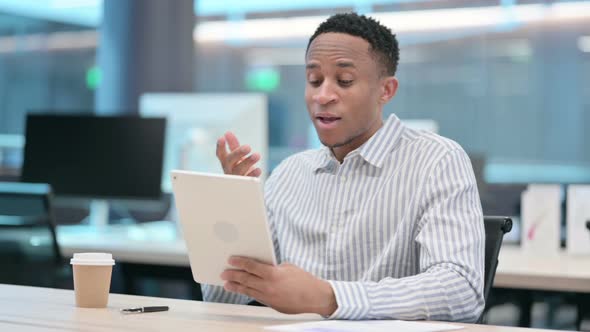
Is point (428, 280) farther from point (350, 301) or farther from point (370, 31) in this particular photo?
point (370, 31)

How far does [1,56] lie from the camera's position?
7641 millimetres

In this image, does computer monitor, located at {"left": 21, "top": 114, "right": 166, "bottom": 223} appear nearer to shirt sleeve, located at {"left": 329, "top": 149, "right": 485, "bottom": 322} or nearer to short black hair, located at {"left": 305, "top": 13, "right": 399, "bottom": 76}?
short black hair, located at {"left": 305, "top": 13, "right": 399, "bottom": 76}

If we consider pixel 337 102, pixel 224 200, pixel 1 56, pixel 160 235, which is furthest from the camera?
pixel 1 56

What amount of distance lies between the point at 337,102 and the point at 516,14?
4.60 meters

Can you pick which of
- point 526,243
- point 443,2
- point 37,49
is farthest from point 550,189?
point 37,49

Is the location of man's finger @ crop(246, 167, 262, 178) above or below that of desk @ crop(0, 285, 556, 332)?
above

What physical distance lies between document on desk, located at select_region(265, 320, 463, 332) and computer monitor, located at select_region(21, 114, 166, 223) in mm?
2655

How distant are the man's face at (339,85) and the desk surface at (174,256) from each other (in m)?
1.11

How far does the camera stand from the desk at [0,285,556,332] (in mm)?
1580

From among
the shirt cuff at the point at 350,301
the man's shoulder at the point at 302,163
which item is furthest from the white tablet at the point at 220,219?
the man's shoulder at the point at 302,163

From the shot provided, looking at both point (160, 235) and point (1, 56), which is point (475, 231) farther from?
point (1, 56)

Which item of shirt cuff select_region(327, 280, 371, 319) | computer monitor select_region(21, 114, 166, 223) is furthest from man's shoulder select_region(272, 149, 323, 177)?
computer monitor select_region(21, 114, 166, 223)

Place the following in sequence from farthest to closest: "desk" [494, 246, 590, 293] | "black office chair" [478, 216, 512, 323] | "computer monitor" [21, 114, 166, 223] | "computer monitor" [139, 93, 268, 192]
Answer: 1. "computer monitor" [21, 114, 166, 223]
2. "computer monitor" [139, 93, 268, 192]
3. "desk" [494, 246, 590, 293]
4. "black office chair" [478, 216, 512, 323]

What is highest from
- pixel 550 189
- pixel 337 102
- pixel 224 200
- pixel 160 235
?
pixel 337 102
